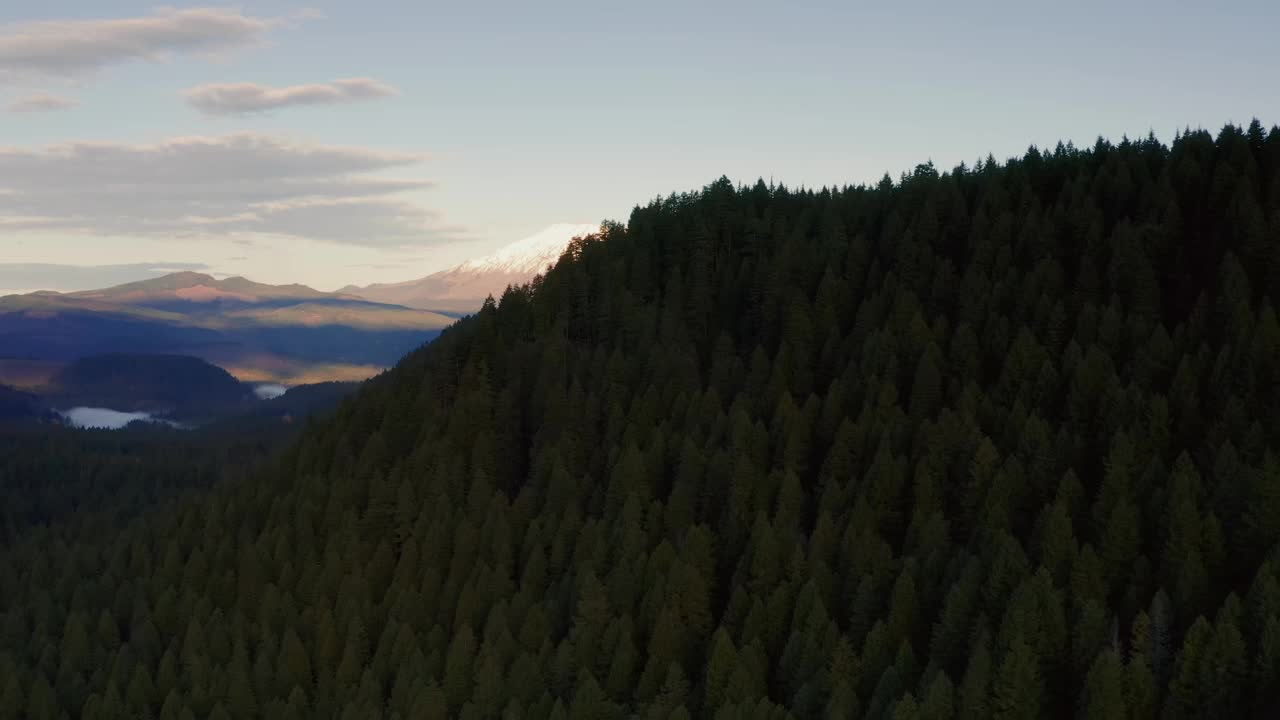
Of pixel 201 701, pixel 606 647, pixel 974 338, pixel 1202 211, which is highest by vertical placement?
pixel 1202 211

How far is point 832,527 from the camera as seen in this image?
130 m

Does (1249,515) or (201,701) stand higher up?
(1249,515)

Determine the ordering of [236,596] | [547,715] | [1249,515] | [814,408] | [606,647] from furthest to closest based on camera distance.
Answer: [236,596] < [814,408] < [606,647] < [547,715] < [1249,515]

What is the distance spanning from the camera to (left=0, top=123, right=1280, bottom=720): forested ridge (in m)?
103

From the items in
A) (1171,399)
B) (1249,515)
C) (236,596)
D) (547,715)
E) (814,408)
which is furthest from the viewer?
(236,596)

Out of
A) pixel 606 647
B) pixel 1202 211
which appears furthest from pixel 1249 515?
pixel 1202 211

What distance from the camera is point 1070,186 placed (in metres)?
198

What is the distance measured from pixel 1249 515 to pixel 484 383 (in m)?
122

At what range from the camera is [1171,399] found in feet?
448

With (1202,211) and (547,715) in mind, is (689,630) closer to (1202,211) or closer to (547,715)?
(547,715)

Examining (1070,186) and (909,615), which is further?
(1070,186)

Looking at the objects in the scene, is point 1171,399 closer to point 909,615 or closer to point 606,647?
point 909,615

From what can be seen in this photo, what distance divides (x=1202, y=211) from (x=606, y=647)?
12245 cm

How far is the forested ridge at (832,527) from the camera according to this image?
103 meters
